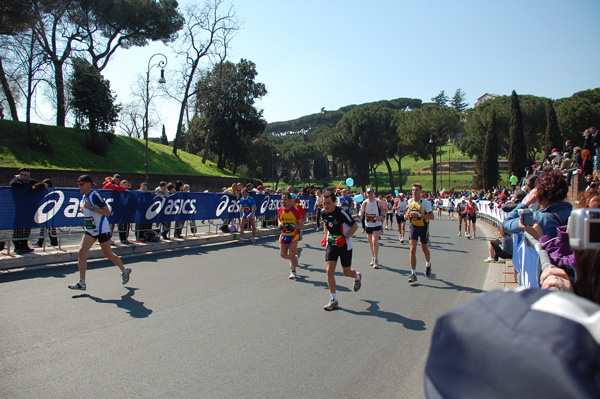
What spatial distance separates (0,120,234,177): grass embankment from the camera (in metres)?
27.9

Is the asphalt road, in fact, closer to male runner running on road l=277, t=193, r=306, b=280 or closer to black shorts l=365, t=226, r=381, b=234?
male runner running on road l=277, t=193, r=306, b=280

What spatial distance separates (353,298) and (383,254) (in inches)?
227

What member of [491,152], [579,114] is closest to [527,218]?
[491,152]

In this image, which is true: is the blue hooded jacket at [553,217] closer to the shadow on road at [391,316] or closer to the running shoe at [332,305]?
the shadow on road at [391,316]

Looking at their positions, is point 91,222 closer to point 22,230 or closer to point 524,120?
point 22,230

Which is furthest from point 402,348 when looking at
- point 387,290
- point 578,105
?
point 578,105

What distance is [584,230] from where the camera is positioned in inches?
51.4

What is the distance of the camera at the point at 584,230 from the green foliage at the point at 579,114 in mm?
60697

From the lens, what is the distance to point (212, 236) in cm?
1455

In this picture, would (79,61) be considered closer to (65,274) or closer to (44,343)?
(65,274)

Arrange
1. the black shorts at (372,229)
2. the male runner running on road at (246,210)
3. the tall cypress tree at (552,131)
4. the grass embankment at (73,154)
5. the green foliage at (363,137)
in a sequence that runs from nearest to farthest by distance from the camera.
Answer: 1. the black shorts at (372,229)
2. the male runner running on road at (246,210)
3. the grass embankment at (73,154)
4. the tall cypress tree at (552,131)
5. the green foliage at (363,137)

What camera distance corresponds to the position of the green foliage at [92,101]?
31438 millimetres

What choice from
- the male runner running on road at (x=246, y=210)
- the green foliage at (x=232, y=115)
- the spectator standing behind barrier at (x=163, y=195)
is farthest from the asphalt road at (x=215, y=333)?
the green foliage at (x=232, y=115)

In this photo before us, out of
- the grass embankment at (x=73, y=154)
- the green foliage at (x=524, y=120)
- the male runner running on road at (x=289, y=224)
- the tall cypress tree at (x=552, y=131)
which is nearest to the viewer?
the male runner running on road at (x=289, y=224)
